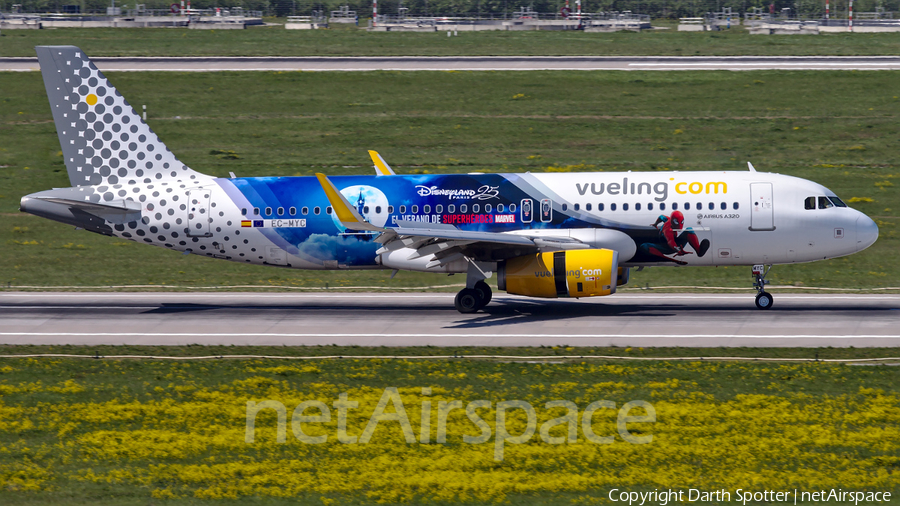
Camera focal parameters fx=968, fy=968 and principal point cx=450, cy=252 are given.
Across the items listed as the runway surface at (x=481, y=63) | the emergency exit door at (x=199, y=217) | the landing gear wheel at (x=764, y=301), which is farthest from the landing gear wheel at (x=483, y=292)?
the runway surface at (x=481, y=63)

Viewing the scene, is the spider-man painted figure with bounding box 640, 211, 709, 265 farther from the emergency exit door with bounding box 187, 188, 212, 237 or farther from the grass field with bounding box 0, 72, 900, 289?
the emergency exit door with bounding box 187, 188, 212, 237

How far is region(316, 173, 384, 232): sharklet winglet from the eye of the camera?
104 ft

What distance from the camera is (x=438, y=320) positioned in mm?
33719

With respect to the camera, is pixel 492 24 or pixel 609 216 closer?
pixel 609 216

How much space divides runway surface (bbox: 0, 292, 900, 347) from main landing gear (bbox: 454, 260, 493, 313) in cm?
33

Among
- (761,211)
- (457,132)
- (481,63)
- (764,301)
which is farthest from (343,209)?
(481,63)

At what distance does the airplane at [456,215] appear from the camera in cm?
3375

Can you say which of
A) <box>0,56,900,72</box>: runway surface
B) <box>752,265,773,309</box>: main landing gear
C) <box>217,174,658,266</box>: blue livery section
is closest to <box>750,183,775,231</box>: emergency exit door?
<box>752,265,773,309</box>: main landing gear

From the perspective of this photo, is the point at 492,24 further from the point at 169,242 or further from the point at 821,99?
the point at 169,242

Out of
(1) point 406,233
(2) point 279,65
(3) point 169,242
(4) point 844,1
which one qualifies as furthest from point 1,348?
(4) point 844,1

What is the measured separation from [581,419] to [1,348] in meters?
18.3

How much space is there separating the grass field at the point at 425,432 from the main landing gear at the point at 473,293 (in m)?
7.63

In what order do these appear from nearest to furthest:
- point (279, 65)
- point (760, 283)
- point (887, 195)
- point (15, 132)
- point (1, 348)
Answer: point (1, 348) → point (760, 283) → point (887, 195) → point (15, 132) → point (279, 65)

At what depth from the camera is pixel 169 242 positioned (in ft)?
121
